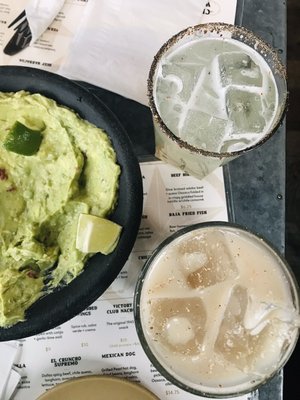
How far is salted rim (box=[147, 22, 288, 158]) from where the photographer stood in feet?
3.73

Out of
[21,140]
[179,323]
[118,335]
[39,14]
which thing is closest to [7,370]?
[118,335]

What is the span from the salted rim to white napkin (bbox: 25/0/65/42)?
26cm

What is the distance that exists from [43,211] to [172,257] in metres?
0.23

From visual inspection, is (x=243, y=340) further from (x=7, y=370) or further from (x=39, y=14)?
(x=39, y=14)

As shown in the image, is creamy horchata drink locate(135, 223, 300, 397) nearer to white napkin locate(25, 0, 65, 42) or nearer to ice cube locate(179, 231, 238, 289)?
ice cube locate(179, 231, 238, 289)

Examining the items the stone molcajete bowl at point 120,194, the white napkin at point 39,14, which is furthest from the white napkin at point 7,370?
the white napkin at point 39,14

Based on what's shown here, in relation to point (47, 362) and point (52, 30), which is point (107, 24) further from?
point (47, 362)

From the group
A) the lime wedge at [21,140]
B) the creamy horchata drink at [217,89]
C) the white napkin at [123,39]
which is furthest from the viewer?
the white napkin at [123,39]

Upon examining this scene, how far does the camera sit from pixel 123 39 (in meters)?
1.31

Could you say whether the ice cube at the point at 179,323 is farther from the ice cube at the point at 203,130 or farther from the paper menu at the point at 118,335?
the ice cube at the point at 203,130

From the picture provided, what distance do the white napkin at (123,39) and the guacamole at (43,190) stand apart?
20 cm

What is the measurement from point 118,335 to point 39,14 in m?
0.61

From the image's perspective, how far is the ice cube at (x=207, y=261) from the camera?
115cm

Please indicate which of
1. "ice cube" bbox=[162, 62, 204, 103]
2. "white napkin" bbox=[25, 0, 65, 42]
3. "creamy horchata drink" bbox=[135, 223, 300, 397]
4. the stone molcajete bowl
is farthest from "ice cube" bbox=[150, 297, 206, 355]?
"white napkin" bbox=[25, 0, 65, 42]
